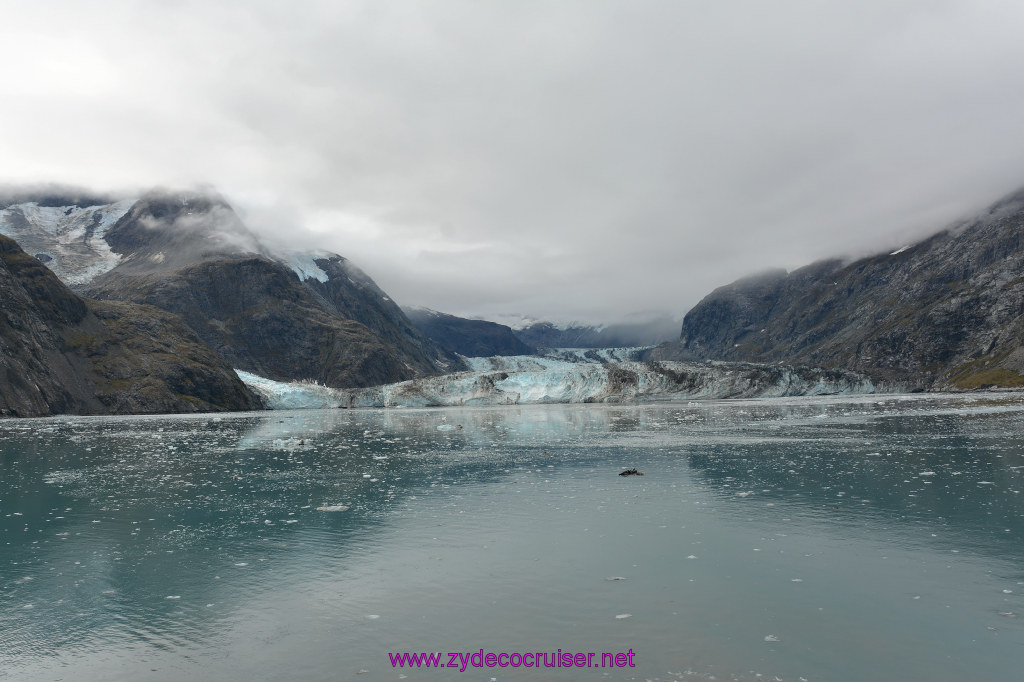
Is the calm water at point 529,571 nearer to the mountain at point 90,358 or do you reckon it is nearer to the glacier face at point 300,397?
the mountain at point 90,358

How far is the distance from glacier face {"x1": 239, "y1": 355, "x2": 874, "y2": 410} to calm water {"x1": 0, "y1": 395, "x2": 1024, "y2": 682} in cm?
12868

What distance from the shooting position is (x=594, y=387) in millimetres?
165875

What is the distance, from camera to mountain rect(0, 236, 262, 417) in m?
119

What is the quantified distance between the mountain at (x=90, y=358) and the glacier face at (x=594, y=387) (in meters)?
25.1

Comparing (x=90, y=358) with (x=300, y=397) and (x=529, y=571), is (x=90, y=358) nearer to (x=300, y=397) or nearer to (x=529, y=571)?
(x=300, y=397)

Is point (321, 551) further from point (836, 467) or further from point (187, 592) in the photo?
→ point (836, 467)

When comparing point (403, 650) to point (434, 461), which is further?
point (434, 461)

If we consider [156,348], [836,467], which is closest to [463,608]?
[836,467]

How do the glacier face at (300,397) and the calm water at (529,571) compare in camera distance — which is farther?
the glacier face at (300,397)

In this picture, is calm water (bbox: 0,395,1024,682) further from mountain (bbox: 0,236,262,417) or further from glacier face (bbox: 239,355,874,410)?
glacier face (bbox: 239,355,874,410)

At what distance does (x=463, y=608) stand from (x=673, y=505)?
1251cm

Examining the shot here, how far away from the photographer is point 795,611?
13.1m

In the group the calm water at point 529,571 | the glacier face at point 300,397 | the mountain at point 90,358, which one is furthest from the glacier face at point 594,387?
the calm water at point 529,571

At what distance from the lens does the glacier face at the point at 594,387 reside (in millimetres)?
162125
